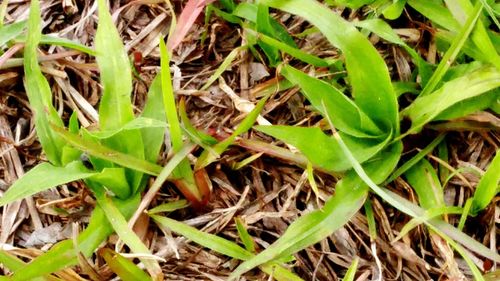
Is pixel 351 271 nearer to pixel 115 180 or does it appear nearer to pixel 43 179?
pixel 115 180

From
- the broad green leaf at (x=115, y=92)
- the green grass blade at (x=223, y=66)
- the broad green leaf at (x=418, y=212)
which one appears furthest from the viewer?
the green grass blade at (x=223, y=66)

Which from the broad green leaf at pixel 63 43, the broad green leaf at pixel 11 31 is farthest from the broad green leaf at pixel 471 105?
the broad green leaf at pixel 11 31

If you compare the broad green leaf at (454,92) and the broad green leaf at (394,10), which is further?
the broad green leaf at (394,10)

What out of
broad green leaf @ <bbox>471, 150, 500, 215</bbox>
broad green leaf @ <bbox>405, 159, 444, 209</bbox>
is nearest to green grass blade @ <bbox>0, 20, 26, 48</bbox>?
broad green leaf @ <bbox>405, 159, 444, 209</bbox>

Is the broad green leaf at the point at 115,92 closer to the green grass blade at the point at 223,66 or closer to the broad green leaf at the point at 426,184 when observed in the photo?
the green grass blade at the point at 223,66

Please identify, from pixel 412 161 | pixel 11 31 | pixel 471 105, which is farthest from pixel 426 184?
pixel 11 31

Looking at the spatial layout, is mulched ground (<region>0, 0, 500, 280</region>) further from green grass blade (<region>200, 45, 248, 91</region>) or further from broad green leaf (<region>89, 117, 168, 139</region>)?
broad green leaf (<region>89, 117, 168, 139</region>)
